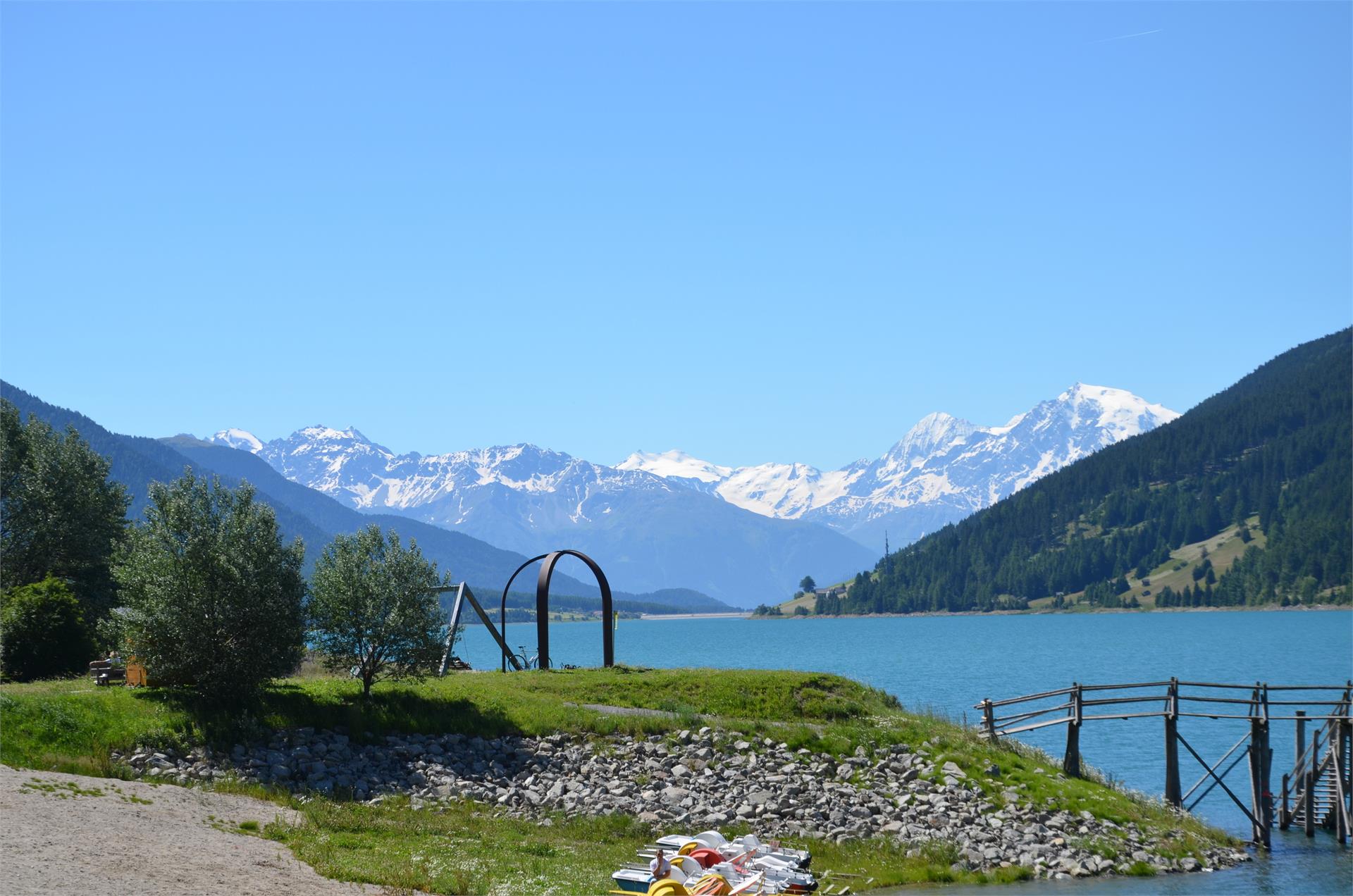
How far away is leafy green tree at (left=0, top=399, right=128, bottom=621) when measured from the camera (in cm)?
5719

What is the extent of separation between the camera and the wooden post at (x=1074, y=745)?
44.1 m

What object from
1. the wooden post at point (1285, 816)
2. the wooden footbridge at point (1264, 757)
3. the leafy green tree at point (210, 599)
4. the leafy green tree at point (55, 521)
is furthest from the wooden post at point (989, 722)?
the leafy green tree at point (55, 521)

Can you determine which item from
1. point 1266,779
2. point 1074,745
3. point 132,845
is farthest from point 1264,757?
point 132,845

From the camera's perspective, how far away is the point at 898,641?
191 m

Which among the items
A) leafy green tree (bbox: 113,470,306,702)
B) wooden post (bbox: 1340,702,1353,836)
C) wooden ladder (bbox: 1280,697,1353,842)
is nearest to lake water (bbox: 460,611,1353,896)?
wooden ladder (bbox: 1280,697,1353,842)

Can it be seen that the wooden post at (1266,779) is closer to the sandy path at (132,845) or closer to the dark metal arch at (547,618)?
the dark metal arch at (547,618)

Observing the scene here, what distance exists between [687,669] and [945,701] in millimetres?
35753

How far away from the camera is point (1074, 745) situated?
147 feet

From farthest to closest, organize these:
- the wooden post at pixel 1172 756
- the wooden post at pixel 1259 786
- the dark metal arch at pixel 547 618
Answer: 1. the dark metal arch at pixel 547 618
2. the wooden post at pixel 1172 756
3. the wooden post at pixel 1259 786

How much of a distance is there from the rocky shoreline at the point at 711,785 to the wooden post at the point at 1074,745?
A: 4966mm

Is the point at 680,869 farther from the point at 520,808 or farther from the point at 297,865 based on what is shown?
the point at 520,808

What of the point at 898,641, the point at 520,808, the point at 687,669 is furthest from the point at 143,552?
the point at 898,641

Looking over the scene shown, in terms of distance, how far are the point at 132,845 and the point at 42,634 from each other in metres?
23.6

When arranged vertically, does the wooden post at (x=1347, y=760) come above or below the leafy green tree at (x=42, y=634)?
below
